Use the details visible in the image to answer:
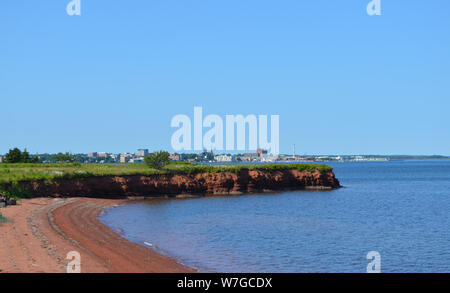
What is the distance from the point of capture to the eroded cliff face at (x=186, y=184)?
56.8m

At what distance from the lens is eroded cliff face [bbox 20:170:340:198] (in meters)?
56.8

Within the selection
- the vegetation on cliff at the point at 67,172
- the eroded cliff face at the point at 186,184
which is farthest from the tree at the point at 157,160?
the eroded cliff face at the point at 186,184

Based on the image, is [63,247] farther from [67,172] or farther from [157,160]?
[157,160]

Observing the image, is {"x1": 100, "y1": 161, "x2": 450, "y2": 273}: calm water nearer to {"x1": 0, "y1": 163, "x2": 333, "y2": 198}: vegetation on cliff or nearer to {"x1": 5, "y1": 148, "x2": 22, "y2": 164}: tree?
{"x1": 0, "y1": 163, "x2": 333, "y2": 198}: vegetation on cliff

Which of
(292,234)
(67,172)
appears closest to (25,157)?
(67,172)

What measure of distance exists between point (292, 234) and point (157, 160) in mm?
46947

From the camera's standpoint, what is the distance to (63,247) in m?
24.0

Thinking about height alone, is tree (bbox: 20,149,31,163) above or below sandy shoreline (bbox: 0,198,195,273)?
above

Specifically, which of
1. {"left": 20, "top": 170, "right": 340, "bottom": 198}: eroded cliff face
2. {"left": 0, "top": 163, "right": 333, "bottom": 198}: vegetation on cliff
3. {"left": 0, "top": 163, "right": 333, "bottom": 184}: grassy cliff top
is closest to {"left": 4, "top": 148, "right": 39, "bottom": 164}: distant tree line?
{"left": 0, "top": 163, "right": 333, "bottom": 184}: grassy cliff top

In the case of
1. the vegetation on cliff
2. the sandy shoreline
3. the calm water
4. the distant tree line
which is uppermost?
the distant tree line

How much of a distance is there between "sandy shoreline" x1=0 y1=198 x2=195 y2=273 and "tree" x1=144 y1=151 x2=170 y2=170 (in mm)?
37451
